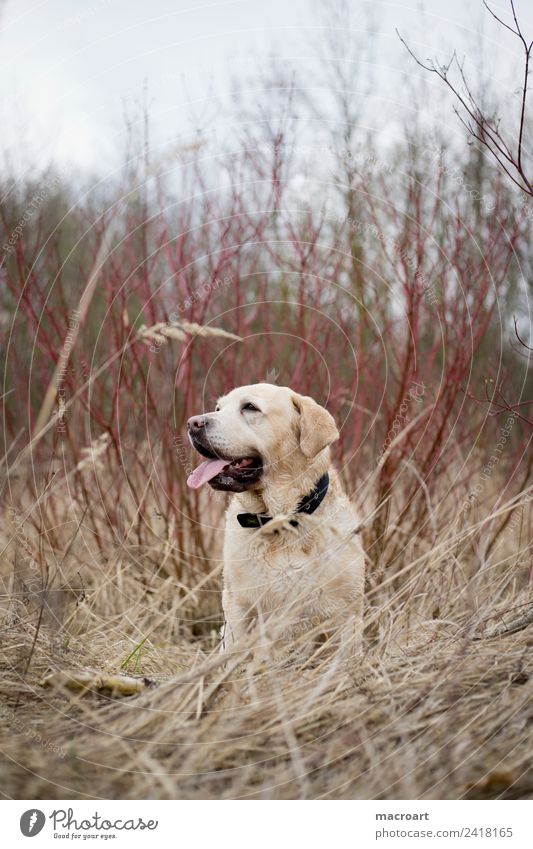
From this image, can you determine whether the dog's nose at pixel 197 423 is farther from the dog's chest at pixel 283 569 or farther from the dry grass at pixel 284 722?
the dry grass at pixel 284 722

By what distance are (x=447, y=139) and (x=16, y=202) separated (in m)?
2.78

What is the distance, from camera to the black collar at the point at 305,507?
3.68 metres

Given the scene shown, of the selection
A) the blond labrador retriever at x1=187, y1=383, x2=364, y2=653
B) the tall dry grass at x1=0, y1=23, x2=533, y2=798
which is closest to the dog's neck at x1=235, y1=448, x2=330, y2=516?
the blond labrador retriever at x1=187, y1=383, x2=364, y2=653

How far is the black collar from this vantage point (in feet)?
12.1

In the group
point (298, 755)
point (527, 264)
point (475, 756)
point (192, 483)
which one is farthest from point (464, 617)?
point (527, 264)

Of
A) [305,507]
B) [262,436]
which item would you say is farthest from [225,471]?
[305,507]

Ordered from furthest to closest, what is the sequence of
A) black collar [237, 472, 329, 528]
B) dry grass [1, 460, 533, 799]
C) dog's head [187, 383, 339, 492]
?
black collar [237, 472, 329, 528]
dog's head [187, 383, 339, 492]
dry grass [1, 460, 533, 799]

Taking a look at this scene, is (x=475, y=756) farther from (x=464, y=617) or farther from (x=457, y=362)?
(x=457, y=362)

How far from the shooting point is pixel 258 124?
13.8ft

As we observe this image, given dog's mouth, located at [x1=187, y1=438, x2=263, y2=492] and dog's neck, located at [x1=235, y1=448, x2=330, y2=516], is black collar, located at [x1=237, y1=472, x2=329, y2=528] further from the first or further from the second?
dog's mouth, located at [x1=187, y1=438, x2=263, y2=492]

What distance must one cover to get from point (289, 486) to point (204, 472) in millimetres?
513

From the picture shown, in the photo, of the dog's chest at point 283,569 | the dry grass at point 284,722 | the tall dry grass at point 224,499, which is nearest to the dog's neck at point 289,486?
the dog's chest at point 283,569

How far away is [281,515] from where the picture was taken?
11.6 ft

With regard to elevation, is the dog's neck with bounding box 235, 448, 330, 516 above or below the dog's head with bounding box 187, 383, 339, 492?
below
